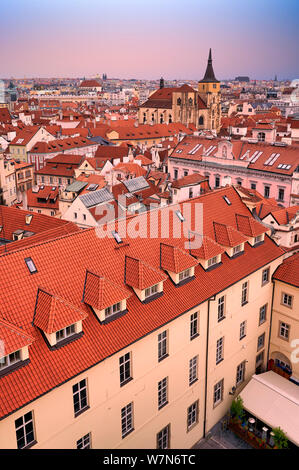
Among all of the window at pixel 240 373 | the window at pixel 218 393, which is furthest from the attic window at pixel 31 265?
the window at pixel 240 373

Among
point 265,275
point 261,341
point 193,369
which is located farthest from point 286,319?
point 193,369

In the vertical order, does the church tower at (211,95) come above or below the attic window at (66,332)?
above

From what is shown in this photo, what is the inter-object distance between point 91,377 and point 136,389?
312 centimetres

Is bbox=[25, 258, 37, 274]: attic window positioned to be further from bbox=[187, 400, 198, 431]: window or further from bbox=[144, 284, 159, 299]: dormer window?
bbox=[187, 400, 198, 431]: window

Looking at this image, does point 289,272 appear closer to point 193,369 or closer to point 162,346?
point 193,369

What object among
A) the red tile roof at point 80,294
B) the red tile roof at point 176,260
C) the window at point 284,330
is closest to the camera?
the red tile roof at point 80,294

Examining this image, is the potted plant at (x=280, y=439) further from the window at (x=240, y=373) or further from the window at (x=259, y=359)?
the window at (x=259, y=359)

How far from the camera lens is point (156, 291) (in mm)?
20453

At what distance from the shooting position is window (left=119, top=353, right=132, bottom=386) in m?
18.2

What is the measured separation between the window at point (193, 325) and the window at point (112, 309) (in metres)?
4.70

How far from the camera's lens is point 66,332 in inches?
656

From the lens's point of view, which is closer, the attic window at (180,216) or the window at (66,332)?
the window at (66,332)

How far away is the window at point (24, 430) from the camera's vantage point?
14672mm
